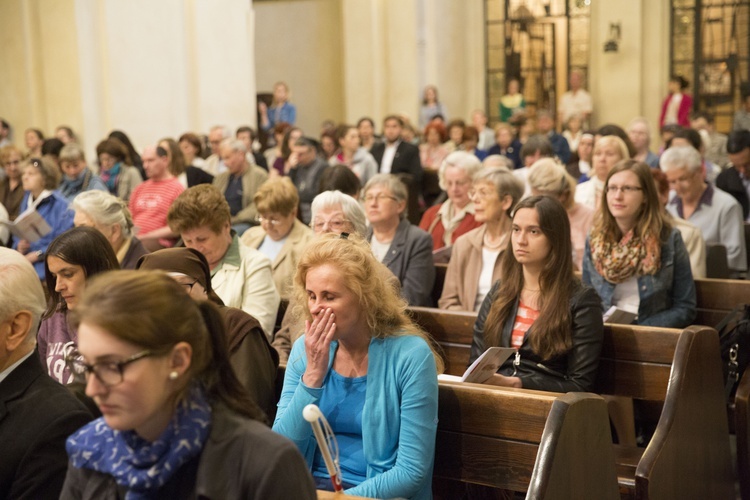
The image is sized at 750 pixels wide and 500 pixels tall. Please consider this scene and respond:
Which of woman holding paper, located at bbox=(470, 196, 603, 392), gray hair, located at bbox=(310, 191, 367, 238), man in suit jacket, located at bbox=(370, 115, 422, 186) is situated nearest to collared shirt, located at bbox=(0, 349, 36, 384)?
woman holding paper, located at bbox=(470, 196, 603, 392)

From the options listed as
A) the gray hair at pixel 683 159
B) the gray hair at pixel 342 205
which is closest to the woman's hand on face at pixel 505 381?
the gray hair at pixel 342 205

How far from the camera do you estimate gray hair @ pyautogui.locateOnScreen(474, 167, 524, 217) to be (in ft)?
17.8

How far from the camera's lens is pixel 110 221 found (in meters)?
5.05

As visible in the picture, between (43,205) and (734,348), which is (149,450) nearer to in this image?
(734,348)

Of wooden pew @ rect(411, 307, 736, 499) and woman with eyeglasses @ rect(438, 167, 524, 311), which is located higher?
woman with eyeglasses @ rect(438, 167, 524, 311)

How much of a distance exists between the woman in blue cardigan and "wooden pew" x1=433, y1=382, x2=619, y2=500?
223 mm

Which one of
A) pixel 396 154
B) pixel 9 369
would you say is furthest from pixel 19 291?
pixel 396 154

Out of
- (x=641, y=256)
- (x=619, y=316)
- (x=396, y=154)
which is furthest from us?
(x=396, y=154)

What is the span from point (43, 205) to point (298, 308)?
177 inches

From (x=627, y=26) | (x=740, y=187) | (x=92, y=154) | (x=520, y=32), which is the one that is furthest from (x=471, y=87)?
(x=740, y=187)

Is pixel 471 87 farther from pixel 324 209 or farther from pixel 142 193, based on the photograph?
pixel 324 209

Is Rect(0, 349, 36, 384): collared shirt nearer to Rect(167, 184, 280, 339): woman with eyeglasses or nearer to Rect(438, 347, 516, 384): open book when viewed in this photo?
Rect(438, 347, 516, 384): open book

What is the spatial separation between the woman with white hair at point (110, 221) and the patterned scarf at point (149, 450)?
3.08 m

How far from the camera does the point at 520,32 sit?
18266mm
